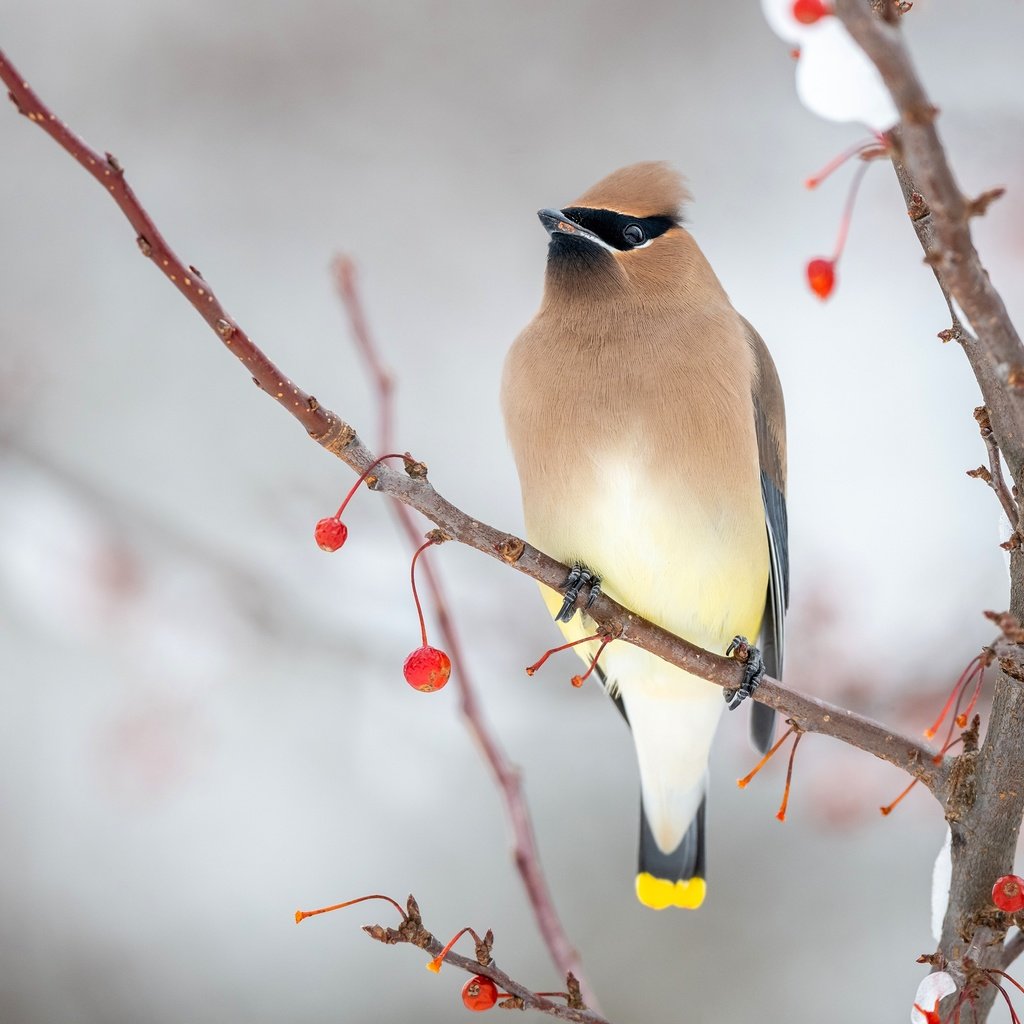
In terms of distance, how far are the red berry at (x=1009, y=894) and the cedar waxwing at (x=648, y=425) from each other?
2.11 feet

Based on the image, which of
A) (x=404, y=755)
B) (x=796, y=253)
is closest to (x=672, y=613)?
(x=404, y=755)

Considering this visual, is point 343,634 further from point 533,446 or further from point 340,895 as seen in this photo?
point 533,446

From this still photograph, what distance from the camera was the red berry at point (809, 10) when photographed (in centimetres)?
105

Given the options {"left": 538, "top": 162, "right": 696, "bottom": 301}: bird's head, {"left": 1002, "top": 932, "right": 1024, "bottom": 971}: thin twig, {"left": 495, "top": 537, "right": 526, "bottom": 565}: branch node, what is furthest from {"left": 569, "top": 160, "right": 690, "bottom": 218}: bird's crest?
{"left": 1002, "top": 932, "right": 1024, "bottom": 971}: thin twig

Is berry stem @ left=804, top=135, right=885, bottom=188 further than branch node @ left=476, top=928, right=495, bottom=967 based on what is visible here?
No

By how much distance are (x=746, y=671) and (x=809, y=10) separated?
1.07m

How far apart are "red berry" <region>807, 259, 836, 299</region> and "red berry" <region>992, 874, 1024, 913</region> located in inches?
27.5

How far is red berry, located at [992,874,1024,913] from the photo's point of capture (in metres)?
1.39

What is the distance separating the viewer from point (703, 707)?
2.59 m

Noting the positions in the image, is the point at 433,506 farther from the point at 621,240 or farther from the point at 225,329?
the point at 621,240

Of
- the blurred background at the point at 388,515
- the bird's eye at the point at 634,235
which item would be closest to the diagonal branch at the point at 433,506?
the bird's eye at the point at 634,235

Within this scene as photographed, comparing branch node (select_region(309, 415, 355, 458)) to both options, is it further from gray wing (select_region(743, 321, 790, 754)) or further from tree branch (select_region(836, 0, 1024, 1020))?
gray wing (select_region(743, 321, 790, 754))

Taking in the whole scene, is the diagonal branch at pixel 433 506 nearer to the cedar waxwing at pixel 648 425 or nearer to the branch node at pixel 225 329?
the branch node at pixel 225 329

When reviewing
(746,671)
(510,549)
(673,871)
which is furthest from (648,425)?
(673,871)
